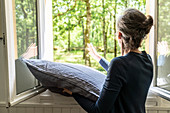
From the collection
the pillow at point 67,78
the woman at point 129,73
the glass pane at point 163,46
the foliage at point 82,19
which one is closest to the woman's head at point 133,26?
the woman at point 129,73

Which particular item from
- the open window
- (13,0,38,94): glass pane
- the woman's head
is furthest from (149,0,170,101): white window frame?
(13,0,38,94): glass pane

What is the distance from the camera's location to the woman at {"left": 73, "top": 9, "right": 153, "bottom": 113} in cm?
102

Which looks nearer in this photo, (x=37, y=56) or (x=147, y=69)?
(x=147, y=69)

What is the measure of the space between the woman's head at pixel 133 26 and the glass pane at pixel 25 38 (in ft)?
2.52

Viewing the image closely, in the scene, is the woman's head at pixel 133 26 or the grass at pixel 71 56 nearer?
the woman's head at pixel 133 26

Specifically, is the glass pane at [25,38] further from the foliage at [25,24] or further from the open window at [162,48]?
the open window at [162,48]

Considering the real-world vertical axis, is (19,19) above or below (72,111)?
above

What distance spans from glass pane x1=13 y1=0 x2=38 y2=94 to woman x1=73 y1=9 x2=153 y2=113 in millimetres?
659

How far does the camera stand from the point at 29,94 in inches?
57.1

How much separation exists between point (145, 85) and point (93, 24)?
2472 mm

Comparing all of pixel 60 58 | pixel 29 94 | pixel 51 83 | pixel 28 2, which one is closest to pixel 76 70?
pixel 51 83

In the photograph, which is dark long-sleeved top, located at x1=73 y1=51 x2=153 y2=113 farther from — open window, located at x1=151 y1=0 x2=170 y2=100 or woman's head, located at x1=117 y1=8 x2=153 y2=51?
open window, located at x1=151 y1=0 x2=170 y2=100

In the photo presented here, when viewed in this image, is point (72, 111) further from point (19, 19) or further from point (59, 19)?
point (59, 19)

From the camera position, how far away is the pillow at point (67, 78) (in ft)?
4.25
